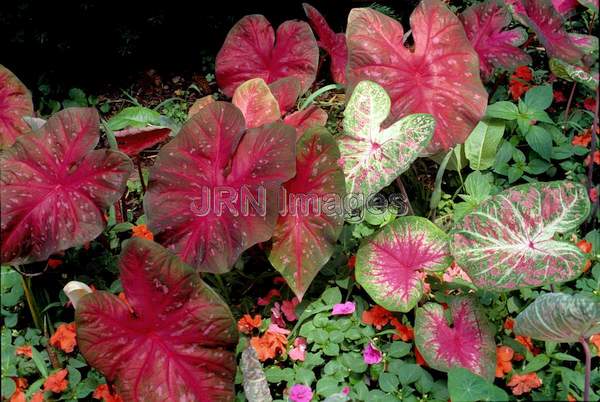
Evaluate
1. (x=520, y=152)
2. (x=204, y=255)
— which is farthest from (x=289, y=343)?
(x=520, y=152)

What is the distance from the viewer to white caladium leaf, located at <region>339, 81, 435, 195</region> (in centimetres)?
175

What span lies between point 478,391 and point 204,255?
2.31ft

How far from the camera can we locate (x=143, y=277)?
161 centimetres

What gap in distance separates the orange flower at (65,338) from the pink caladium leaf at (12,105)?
639mm

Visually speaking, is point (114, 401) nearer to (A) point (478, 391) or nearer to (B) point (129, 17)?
(A) point (478, 391)

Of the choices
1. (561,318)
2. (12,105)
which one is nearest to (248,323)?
(561,318)

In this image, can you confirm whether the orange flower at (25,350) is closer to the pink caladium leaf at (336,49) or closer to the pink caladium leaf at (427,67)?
the pink caladium leaf at (427,67)

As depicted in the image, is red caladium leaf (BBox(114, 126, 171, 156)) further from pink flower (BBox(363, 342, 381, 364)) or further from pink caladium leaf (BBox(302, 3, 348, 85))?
pink flower (BBox(363, 342, 381, 364))

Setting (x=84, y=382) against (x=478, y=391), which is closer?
(x=478, y=391)

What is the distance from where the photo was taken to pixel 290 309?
1.96 m

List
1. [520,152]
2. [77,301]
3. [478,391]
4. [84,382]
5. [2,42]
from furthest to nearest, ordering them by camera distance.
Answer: [2,42] → [520,152] → [84,382] → [77,301] → [478,391]

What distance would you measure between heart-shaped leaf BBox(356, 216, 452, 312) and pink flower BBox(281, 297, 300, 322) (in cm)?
21

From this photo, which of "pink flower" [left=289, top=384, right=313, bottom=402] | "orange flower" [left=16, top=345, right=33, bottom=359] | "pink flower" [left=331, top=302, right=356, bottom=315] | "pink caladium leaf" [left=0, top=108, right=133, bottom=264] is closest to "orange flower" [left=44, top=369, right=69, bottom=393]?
"orange flower" [left=16, top=345, right=33, bottom=359]

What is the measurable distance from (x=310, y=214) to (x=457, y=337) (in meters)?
0.48
